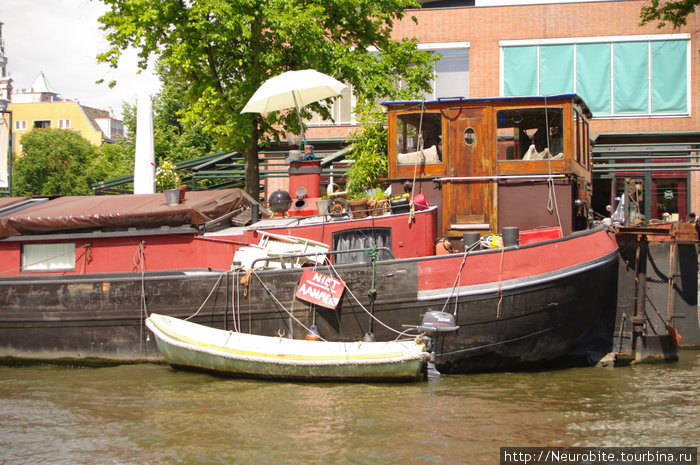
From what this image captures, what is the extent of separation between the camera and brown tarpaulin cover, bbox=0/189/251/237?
1097cm

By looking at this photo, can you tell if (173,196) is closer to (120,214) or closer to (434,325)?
(120,214)

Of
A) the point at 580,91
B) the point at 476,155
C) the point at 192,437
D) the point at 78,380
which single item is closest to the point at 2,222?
the point at 78,380

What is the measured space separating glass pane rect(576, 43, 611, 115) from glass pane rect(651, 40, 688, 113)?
134 cm

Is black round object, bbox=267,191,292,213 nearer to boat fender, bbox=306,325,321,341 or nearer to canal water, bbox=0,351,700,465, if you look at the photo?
boat fender, bbox=306,325,321,341

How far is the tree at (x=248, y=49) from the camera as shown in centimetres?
1523

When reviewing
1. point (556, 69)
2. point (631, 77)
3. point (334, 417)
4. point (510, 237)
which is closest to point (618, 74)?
A: point (631, 77)

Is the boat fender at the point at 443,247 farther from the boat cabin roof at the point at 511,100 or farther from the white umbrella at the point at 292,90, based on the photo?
the white umbrella at the point at 292,90

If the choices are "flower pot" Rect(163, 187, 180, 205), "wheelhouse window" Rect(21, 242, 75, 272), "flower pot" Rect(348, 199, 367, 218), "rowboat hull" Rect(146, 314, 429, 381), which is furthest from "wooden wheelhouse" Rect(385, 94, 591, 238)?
"wheelhouse window" Rect(21, 242, 75, 272)

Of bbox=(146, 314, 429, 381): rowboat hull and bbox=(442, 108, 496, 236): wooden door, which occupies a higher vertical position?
bbox=(442, 108, 496, 236): wooden door

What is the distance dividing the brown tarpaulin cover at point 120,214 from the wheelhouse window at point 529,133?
452 cm

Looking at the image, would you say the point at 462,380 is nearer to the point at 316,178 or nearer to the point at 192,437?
the point at 192,437

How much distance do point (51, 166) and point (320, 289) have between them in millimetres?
39272

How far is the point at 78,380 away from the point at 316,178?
5.19 m

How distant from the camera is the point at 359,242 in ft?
33.8
